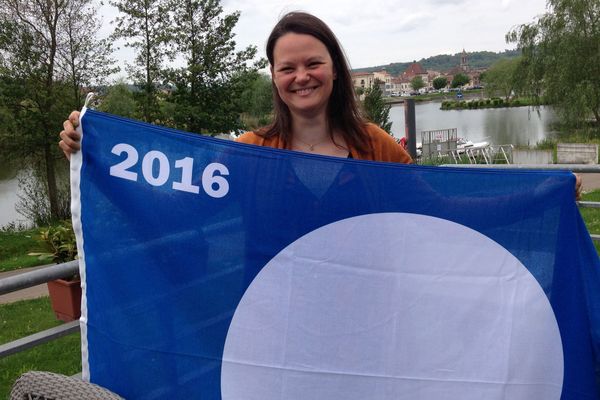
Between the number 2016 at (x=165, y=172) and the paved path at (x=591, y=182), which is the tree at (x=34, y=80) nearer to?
the paved path at (x=591, y=182)

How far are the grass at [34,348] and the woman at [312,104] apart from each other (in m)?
2.81

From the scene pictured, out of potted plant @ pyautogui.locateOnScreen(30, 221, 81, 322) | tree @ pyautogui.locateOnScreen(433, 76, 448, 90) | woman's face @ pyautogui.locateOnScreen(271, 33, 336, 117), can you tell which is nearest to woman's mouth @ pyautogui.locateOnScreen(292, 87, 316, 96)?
woman's face @ pyautogui.locateOnScreen(271, 33, 336, 117)

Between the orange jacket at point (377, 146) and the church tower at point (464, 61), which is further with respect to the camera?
the church tower at point (464, 61)

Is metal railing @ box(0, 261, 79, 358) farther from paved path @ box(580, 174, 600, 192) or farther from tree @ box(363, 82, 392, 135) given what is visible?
tree @ box(363, 82, 392, 135)

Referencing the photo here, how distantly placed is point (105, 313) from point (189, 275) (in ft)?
1.23

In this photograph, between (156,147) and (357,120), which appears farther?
(357,120)

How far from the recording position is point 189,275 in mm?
2014

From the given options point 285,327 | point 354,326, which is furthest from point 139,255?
point 354,326

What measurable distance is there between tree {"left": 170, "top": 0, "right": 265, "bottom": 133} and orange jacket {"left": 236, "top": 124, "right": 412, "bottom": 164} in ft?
52.0

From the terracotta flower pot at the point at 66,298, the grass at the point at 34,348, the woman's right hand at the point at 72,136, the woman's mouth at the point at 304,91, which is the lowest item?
the grass at the point at 34,348

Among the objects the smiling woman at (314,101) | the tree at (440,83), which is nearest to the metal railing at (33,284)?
the smiling woman at (314,101)

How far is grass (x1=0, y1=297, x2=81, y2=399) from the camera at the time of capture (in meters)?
4.35

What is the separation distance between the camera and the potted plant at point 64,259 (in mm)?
4344

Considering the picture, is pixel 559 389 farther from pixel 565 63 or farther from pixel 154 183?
pixel 565 63
